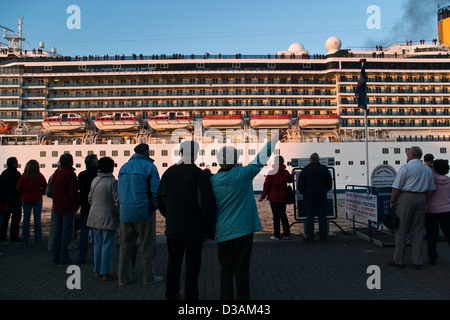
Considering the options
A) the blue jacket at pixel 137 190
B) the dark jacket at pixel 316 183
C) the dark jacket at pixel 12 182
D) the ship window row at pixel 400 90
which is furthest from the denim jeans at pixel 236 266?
the ship window row at pixel 400 90

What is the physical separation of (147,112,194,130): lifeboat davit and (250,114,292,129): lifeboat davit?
530 centimetres

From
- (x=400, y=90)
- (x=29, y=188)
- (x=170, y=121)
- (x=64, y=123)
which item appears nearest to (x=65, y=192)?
(x=29, y=188)

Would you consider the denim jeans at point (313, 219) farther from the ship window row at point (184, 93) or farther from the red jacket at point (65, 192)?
the ship window row at point (184, 93)

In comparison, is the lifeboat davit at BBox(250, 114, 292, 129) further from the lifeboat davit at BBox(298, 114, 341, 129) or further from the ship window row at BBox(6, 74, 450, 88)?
the ship window row at BBox(6, 74, 450, 88)

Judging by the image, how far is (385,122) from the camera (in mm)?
30484

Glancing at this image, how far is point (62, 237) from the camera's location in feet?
18.4

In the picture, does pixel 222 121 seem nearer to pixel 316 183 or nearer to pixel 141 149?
pixel 316 183

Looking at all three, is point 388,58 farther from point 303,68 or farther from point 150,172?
point 150,172

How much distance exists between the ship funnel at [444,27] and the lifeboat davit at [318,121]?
20559 mm

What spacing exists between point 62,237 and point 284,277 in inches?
142

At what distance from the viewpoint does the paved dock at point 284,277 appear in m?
4.09

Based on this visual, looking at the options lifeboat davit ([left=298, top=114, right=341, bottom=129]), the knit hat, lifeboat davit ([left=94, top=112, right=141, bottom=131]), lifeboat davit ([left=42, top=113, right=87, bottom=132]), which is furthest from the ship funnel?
the knit hat

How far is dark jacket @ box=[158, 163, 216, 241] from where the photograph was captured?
3543 millimetres
